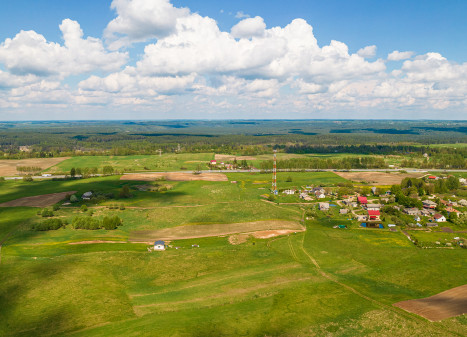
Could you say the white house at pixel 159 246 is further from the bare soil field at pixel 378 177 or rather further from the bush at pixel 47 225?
the bare soil field at pixel 378 177

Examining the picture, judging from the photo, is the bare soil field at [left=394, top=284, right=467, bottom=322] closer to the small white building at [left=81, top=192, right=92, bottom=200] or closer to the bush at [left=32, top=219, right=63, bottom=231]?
the bush at [left=32, top=219, right=63, bottom=231]

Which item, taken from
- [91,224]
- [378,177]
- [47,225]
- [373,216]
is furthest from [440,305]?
[378,177]

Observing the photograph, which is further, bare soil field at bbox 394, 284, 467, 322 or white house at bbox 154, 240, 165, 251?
white house at bbox 154, 240, 165, 251

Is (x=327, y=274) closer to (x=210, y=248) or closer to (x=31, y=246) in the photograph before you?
(x=210, y=248)

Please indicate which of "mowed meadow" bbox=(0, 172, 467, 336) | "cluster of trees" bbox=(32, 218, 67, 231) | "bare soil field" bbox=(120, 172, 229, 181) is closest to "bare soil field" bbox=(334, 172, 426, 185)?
"bare soil field" bbox=(120, 172, 229, 181)

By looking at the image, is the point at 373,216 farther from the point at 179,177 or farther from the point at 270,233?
the point at 179,177

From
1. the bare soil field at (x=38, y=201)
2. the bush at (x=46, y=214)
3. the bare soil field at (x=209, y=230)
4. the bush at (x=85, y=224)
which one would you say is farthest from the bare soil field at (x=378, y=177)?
the bare soil field at (x=38, y=201)

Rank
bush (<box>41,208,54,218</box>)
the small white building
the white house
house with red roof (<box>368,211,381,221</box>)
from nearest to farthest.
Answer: the white house < house with red roof (<box>368,211,381,221</box>) < bush (<box>41,208,54,218</box>) < the small white building
